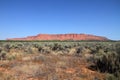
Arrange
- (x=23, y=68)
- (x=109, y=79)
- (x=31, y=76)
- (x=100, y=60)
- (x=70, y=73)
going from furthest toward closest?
(x=100, y=60), (x=23, y=68), (x=70, y=73), (x=31, y=76), (x=109, y=79)

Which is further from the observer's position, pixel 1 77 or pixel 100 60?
pixel 100 60

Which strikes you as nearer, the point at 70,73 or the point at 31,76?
the point at 31,76

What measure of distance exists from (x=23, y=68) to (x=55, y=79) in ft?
10.2

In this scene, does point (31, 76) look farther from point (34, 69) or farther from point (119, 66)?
point (119, 66)

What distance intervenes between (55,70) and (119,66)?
3785 mm

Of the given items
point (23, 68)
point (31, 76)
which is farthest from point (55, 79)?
point (23, 68)

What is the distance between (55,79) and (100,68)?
13.8 feet

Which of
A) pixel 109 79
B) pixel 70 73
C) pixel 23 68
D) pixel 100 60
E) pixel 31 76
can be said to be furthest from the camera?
pixel 100 60

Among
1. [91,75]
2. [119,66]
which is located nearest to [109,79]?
[91,75]

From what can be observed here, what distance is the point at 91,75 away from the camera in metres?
11.8

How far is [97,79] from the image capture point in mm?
10805

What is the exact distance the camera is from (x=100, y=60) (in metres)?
14.4

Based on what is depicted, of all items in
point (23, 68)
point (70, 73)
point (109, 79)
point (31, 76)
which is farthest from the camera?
point (23, 68)

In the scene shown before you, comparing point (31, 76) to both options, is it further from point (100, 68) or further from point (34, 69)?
point (100, 68)
